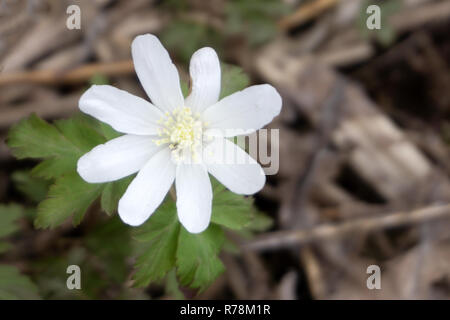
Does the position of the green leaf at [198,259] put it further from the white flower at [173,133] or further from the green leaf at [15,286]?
the green leaf at [15,286]

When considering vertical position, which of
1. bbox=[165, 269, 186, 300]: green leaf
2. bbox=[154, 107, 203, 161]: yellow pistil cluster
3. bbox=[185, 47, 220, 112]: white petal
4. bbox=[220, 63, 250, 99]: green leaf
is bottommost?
bbox=[165, 269, 186, 300]: green leaf

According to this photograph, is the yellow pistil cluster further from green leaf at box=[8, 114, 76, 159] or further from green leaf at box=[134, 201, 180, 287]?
green leaf at box=[8, 114, 76, 159]

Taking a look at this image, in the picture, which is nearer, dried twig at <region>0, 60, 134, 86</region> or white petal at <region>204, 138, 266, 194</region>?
white petal at <region>204, 138, 266, 194</region>

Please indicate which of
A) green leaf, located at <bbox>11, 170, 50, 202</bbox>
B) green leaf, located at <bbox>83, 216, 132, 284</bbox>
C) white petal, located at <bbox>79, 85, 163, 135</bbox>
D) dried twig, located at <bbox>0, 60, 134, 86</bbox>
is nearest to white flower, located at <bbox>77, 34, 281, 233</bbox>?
white petal, located at <bbox>79, 85, 163, 135</bbox>

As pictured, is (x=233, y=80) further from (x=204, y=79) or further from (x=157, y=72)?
(x=157, y=72)

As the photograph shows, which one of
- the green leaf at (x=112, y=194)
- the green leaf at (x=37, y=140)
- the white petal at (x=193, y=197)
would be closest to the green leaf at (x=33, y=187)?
the green leaf at (x=37, y=140)
